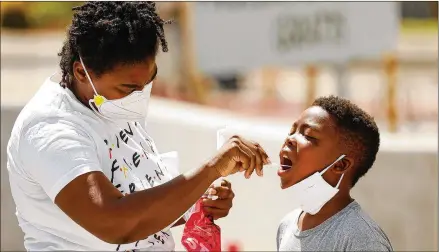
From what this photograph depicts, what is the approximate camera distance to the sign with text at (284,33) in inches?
324

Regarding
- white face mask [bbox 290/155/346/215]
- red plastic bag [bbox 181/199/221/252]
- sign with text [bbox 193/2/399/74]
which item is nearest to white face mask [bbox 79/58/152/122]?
red plastic bag [bbox 181/199/221/252]

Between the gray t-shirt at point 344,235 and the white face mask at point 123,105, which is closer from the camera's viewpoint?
the white face mask at point 123,105

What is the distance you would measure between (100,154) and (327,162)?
2.79ft

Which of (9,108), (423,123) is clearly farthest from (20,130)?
(423,123)

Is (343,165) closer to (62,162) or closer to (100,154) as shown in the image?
(100,154)

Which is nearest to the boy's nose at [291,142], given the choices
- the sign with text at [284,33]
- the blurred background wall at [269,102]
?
the blurred background wall at [269,102]

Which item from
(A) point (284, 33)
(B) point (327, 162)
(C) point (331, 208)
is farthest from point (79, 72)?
(A) point (284, 33)

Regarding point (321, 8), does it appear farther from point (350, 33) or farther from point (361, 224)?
point (361, 224)

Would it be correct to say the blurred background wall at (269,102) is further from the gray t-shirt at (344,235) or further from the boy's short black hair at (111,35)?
the boy's short black hair at (111,35)

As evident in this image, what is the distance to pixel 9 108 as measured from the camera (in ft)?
17.8

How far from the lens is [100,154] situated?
3133 mm

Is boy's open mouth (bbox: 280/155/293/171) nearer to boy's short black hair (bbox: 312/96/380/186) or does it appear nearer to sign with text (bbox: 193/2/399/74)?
boy's short black hair (bbox: 312/96/380/186)

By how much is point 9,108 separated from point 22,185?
2331 mm

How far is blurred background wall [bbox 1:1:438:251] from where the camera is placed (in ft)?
17.6
